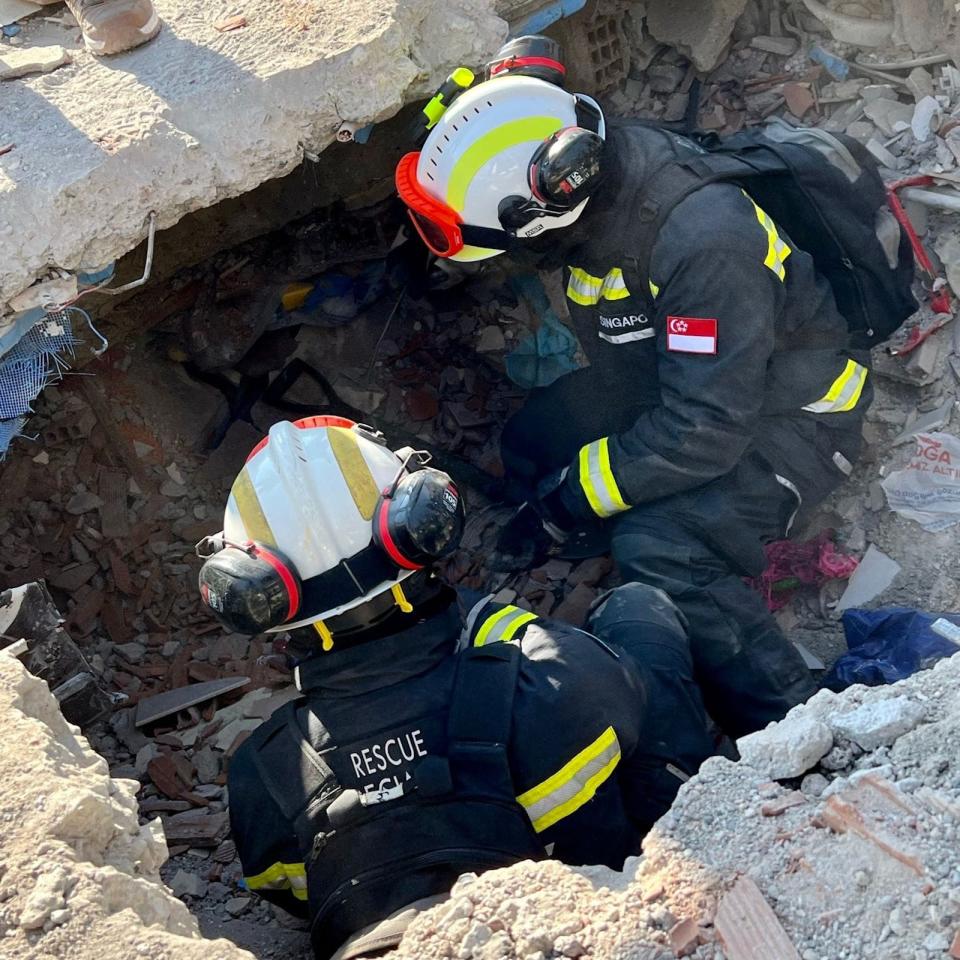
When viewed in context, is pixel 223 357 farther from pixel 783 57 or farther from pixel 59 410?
pixel 783 57

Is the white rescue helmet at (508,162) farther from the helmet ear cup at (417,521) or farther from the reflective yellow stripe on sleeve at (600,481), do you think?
the helmet ear cup at (417,521)

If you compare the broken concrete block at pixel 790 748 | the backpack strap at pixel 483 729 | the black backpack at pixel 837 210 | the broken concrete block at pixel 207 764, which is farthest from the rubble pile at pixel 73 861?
the black backpack at pixel 837 210

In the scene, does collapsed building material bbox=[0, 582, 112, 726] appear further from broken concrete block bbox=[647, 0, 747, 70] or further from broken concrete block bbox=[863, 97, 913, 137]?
broken concrete block bbox=[863, 97, 913, 137]

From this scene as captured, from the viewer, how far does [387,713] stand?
2965mm

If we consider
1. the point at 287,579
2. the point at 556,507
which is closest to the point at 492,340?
the point at 556,507

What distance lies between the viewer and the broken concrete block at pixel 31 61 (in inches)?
168

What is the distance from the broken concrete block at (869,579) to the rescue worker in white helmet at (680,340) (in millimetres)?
332

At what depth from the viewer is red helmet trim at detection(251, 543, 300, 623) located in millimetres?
2930

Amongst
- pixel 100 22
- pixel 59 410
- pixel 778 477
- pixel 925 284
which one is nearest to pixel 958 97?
pixel 925 284

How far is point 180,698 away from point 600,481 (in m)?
1.95

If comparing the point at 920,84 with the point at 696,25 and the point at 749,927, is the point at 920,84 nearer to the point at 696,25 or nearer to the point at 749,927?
the point at 696,25

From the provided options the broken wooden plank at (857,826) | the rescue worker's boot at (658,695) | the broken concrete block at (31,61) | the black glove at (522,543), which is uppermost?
the broken concrete block at (31,61)

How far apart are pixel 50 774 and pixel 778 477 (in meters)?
2.97

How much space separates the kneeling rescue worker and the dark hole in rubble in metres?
1.58
